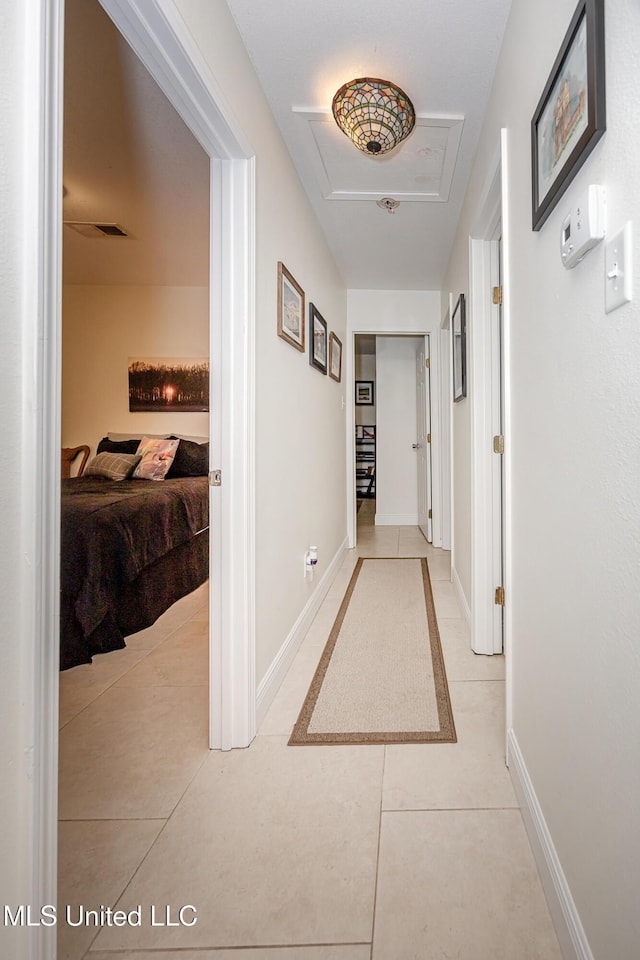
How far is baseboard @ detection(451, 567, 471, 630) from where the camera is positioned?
2626mm

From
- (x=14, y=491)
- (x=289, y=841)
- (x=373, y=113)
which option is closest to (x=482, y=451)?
(x=373, y=113)

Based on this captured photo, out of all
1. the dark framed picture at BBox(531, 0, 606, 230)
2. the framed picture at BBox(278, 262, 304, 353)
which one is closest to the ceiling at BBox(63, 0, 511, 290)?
the framed picture at BBox(278, 262, 304, 353)

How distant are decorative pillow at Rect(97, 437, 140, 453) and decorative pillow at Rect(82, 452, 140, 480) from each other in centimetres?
37

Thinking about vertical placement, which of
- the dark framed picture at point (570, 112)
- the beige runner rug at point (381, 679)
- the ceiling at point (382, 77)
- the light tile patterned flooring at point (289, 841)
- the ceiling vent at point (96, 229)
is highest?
the ceiling vent at point (96, 229)

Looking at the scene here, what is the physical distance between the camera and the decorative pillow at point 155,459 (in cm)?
380

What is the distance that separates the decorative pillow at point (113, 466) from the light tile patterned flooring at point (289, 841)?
209 centimetres

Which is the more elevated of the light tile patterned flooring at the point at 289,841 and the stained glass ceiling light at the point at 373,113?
the stained glass ceiling light at the point at 373,113

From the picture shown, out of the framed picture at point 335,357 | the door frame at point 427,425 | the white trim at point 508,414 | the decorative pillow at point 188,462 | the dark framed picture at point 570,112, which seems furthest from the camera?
the door frame at point 427,425

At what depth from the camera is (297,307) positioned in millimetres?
2463

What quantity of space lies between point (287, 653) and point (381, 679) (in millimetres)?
426

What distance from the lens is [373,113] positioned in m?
1.84

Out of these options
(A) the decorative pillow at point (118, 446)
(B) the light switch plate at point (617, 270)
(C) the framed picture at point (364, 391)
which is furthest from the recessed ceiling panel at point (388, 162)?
(C) the framed picture at point (364, 391)

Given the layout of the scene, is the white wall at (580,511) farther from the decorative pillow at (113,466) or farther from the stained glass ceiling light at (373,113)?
the decorative pillow at (113,466)

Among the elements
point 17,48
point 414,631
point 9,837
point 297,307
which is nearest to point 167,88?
point 17,48
